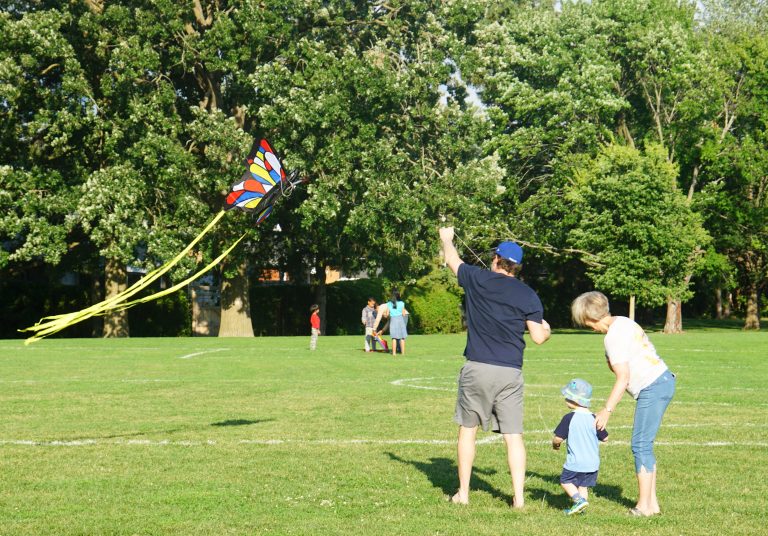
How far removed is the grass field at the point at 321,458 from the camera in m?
7.86

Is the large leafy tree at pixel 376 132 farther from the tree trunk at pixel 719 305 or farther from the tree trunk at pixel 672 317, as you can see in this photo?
the tree trunk at pixel 719 305

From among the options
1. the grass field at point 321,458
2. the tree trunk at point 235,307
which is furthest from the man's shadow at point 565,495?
the tree trunk at point 235,307

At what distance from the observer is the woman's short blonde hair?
8156 millimetres

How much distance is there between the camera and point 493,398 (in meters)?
8.35

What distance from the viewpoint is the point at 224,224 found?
135ft

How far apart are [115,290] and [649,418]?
36.2m

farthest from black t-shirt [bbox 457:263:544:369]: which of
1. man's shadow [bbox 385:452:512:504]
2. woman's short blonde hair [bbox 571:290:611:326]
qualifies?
man's shadow [bbox 385:452:512:504]

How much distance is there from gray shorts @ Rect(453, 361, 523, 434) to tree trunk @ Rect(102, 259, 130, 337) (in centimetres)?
3396

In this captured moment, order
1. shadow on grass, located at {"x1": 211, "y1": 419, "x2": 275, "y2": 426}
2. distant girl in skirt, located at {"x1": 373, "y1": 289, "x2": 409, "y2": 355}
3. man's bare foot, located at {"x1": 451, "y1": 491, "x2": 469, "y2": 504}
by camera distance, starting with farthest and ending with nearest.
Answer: distant girl in skirt, located at {"x1": 373, "y1": 289, "x2": 409, "y2": 355}
shadow on grass, located at {"x1": 211, "y1": 419, "x2": 275, "y2": 426}
man's bare foot, located at {"x1": 451, "y1": 491, "x2": 469, "y2": 504}

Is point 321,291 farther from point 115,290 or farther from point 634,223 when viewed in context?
point 634,223

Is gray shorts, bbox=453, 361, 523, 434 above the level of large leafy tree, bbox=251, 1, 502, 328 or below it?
below

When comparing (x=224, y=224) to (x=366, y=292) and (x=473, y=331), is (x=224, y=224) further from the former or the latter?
(x=473, y=331)

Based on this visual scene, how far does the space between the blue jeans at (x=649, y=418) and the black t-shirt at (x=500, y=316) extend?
3.31ft

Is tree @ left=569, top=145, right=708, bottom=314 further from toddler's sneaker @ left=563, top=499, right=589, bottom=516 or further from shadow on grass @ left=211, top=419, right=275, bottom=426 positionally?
toddler's sneaker @ left=563, top=499, right=589, bottom=516
